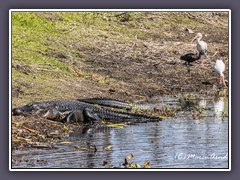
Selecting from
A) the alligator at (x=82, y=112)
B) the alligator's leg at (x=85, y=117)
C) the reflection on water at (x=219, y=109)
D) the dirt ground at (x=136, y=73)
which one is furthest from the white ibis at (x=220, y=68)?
the alligator's leg at (x=85, y=117)

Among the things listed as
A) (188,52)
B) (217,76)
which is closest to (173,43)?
(188,52)

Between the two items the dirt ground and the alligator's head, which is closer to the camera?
the alligator's head

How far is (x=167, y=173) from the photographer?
1344 cm

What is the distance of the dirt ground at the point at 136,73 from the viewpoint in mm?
15594

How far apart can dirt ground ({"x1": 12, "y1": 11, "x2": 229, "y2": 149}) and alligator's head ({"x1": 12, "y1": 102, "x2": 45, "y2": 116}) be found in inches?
6.3

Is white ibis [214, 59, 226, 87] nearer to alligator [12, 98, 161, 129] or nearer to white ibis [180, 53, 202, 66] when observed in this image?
white ibis [180, 53, 202, 66]

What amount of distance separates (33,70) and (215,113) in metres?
2.92

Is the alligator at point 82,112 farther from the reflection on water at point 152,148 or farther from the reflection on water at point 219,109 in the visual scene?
the reflection on water at point 219,109

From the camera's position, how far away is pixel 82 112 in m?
16.0

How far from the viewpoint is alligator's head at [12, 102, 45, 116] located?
14788mm

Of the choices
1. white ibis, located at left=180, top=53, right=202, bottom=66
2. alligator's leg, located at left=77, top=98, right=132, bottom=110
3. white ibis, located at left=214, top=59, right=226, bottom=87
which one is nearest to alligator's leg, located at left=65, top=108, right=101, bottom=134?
alligator's leg, located at left=77, top=98, right=132, bottom=110

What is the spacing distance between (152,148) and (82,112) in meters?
2.14

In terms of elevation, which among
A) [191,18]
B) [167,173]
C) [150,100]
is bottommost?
[167,173]

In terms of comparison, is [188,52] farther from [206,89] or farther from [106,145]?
[106,145]
